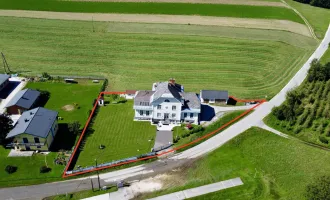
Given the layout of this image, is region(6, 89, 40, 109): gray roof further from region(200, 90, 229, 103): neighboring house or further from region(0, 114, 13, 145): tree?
region(200, 90, 229, 103): neighboring house

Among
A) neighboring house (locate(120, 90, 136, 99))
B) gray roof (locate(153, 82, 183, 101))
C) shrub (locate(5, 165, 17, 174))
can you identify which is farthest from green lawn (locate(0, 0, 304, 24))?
shrub (locate(5, 165, 17, 174))

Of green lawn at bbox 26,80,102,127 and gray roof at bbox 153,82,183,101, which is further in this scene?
green lawn at bbox 26,80,102,127

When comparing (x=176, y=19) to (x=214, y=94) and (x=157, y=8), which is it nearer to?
(x=157, y=8)

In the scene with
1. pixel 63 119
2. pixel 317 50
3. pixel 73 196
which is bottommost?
pixel 73 196

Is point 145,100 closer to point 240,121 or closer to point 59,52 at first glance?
point 240,121

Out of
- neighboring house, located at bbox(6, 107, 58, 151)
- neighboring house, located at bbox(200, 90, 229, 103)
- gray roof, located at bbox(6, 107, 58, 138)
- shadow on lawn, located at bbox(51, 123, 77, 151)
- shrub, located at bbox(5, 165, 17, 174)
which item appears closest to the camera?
shrub, located at bbox(5, 165, 17, 174)

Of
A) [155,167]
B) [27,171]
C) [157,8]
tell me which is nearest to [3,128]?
[27,171]

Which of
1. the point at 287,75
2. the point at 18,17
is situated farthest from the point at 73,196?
the point at 18,17
